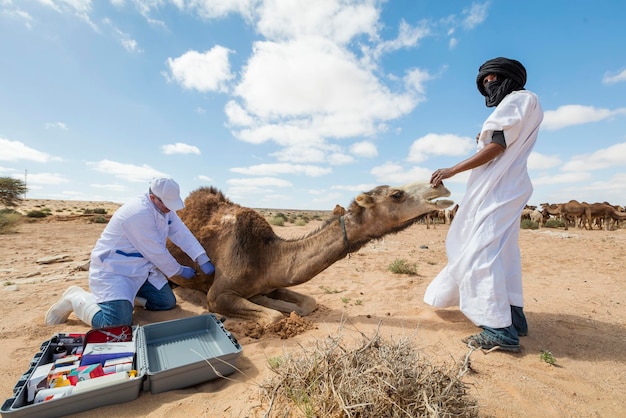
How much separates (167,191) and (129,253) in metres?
1.03

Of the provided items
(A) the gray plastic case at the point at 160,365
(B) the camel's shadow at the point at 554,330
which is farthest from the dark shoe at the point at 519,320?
(A) the gray plastic case at the point at 160,365

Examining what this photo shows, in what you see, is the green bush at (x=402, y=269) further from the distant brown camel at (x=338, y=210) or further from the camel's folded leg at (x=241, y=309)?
the camel's folded leg at (x=241, y=309)

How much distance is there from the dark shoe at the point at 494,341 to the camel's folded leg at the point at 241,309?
2448mm

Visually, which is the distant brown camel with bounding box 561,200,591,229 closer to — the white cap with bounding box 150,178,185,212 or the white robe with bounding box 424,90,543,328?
the white robe with bounding box 424,90,543,328

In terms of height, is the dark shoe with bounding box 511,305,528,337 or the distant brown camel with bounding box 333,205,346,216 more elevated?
the distant brown camel with bounding box 333,205,346,216

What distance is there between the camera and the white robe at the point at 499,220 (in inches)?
133

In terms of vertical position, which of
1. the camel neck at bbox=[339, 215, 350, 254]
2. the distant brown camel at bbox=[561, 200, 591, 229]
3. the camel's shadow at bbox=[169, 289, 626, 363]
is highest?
the distant brown camel at bbox=[561, 200, 591, 229]

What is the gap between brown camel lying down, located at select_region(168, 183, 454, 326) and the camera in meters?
4.42

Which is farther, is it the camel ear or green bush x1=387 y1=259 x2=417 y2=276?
green bush x1=387 y1=259 x2=417 y2=276

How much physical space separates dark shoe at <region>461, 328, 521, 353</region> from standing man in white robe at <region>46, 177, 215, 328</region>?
3.96 meters

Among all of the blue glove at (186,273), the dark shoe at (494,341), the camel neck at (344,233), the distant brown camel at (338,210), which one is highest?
the distant brown camel at (338,210)

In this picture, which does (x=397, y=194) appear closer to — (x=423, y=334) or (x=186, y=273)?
(x=423, y=334)

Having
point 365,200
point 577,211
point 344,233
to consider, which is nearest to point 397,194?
point 365,200

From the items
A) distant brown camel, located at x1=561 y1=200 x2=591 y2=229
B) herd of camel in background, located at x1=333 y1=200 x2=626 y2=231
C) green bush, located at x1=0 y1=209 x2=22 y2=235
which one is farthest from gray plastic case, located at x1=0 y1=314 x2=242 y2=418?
distant brown camel, located at x1=561 y1=200 x2=591 y2=229
